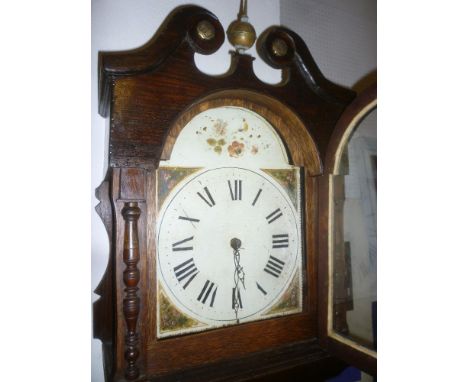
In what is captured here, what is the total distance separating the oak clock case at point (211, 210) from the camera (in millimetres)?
725

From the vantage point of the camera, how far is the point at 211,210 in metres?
0.89

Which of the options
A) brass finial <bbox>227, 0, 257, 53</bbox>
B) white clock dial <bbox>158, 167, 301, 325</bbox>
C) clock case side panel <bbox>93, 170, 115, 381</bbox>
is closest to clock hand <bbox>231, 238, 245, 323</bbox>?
white clock dial <bbox>158, 167, 301, 325</bbox>

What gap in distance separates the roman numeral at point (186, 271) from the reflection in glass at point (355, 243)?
0.39 m

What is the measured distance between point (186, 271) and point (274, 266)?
0.88ft

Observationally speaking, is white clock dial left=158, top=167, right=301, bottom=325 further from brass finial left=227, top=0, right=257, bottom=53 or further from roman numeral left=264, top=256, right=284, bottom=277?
brass finial left=227, top=0, right=257, bottom=53

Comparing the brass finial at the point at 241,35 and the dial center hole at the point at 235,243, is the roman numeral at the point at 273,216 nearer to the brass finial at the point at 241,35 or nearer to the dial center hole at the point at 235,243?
the dial center hole at the point at 235,243

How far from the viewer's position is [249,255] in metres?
0.94


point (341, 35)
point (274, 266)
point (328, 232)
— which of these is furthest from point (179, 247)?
point (341, 35)

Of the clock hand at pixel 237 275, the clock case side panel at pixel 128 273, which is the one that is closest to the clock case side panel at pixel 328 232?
the clock hand at pixel 237 275

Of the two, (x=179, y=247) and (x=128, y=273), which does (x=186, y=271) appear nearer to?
(x=179, y=247)

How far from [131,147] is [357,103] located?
557 millimetres

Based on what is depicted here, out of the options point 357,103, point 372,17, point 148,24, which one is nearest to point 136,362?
point 357,103

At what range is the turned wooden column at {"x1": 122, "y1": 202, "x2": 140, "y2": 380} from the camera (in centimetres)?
71

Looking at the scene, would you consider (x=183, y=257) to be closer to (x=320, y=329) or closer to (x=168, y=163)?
(x=168, y=163)
